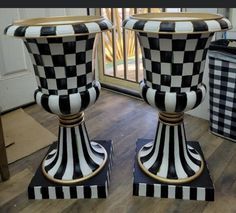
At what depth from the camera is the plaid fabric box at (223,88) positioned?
1.34 meters

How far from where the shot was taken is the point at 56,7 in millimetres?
2051

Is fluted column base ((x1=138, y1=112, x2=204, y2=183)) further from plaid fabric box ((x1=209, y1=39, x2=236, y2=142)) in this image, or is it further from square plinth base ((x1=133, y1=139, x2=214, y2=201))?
plaid fabric box ((x1=209, y1=39, x2=236, y2=142))

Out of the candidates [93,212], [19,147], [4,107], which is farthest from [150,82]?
[4,107]

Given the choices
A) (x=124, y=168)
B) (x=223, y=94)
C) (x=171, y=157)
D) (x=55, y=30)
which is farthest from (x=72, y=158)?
(x=223, y=94)

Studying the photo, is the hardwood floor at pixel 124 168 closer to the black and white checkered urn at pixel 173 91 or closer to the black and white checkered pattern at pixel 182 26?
the black and white checkered urn at pixel 173 91

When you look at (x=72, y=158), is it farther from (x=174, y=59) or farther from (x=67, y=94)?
(x=174, y=59)

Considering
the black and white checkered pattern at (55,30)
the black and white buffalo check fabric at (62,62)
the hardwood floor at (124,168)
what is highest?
the black and white checkered pattern at (55,30)

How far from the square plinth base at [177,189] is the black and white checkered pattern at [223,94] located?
1.40 ft

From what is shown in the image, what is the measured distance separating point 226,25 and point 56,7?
58.0 inches

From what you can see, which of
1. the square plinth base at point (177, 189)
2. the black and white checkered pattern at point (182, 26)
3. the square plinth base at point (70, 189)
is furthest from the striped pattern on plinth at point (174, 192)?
the black and white checkered pattern at point (182, 26)

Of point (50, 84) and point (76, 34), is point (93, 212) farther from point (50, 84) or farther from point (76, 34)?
point (76, 34)

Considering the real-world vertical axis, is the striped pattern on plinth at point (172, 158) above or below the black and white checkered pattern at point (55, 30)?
below

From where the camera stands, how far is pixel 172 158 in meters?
1.14

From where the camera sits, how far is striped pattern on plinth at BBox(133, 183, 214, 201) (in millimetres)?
1077
